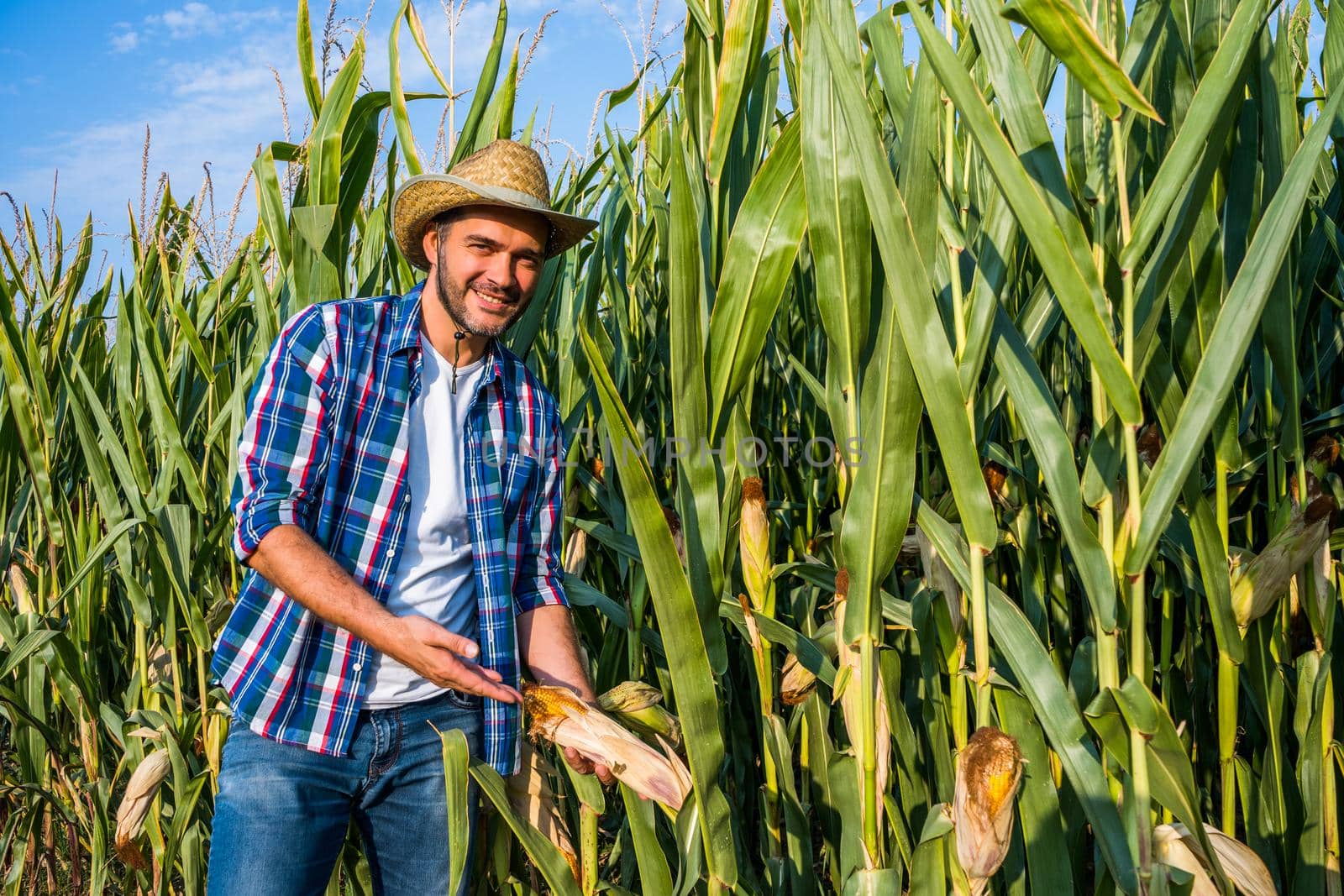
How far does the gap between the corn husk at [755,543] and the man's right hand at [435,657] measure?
0.34 metres

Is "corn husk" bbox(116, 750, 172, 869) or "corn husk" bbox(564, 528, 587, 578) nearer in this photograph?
"corn husk" bbox(116, 750, 172, 869)

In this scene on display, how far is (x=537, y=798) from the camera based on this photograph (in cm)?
158

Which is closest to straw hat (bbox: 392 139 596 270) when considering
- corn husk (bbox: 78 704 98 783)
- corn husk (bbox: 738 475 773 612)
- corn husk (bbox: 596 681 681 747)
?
corn husk (bbox: 738 475 773 612)

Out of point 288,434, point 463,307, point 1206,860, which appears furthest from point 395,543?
point 1206,860

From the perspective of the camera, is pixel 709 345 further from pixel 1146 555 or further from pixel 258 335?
pixel 258 335

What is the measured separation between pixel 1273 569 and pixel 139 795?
1865mm

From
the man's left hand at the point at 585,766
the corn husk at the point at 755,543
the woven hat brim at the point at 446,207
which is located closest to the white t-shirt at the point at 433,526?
the woven hat brim at the point at 446,207

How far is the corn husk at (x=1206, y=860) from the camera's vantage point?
3.00ft

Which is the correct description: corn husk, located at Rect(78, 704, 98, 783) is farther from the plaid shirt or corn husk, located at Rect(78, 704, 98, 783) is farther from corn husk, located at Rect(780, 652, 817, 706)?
corn husk, located at Rect(780, 652, 817, 706)

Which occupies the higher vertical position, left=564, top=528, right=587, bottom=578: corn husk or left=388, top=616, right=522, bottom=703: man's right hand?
left=564, top=528, right=587, bottom=578: corn husk

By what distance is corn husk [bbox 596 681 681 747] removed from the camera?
1215mm

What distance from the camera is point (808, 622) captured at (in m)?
1.48

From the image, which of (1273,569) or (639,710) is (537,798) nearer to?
(639,710)

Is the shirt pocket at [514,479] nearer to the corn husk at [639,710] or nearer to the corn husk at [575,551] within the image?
the corn husk at [575,551]
